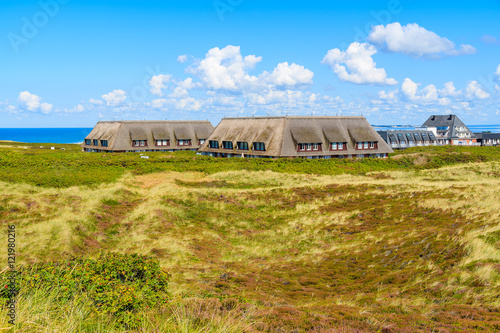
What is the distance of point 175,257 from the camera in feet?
66.9

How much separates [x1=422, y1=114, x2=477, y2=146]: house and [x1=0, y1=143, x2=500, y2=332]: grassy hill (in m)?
80.9

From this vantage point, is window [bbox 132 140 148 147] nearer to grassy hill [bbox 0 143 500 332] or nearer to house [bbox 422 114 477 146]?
grassy hill [bbox 0 143 500 332]

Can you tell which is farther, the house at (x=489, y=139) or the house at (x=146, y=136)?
the house at (x=489, y=139)

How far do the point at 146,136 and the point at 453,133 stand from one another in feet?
303

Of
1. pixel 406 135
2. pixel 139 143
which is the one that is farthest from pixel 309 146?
pixel 406 135

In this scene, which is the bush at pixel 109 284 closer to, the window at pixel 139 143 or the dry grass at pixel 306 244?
the dry grass at pixel 306 244

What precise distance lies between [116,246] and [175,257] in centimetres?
434

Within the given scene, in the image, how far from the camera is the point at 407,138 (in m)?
100

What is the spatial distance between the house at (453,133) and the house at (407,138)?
1864 centimetres

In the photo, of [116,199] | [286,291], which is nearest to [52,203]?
[116,199]

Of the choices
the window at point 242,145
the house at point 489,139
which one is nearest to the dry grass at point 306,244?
the window at point 242,145

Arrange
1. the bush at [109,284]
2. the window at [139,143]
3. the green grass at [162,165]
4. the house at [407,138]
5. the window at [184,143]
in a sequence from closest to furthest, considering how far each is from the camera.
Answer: the bush at [109,284] < the green grass at [162,165] < the window at [139,143] < the window at [184,143] < the house at [407,138]

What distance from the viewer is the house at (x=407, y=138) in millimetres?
98562

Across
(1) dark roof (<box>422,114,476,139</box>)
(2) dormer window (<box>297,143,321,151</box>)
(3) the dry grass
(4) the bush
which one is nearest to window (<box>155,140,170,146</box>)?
(2) dormer window (<box>297,143,321,151</box>)
